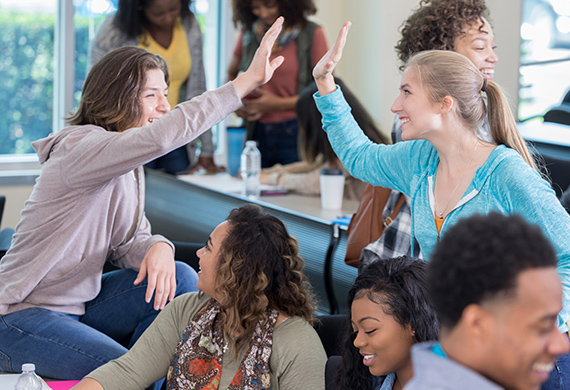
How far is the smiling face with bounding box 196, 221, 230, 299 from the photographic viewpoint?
175cm

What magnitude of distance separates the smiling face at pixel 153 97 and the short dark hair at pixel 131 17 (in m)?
1.88

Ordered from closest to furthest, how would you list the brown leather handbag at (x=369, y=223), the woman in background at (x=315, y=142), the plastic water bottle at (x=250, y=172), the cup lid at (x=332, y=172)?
the brown leather handbag at (x=369, y=223), the cup lid at (x=332, y=172), the woman in background at (x=315, y=142), the plastic water bottle at (x=250, y=172)

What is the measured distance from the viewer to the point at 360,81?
4.09 m

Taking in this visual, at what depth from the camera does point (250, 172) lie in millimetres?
3436

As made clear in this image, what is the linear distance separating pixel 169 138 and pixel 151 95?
39 centimetres

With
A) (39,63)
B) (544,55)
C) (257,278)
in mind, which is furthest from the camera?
(544,55)

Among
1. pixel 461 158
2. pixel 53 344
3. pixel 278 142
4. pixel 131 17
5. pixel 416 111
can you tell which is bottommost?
pixel 53 344

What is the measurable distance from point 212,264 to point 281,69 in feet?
7.49

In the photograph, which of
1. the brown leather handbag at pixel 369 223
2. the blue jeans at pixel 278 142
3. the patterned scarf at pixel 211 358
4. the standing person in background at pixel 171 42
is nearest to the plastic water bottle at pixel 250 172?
the blue jeans at pixel 278 142

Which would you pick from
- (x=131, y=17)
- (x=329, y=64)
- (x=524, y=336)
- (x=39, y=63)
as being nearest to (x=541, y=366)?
(x=524, y=336)

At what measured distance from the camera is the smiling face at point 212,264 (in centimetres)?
175

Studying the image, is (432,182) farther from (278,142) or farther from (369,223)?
(278,142)

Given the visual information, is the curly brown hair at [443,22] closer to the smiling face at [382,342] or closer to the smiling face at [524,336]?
the smiling face at [382,342]

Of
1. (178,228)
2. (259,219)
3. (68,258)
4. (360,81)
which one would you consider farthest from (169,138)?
(360,81)
